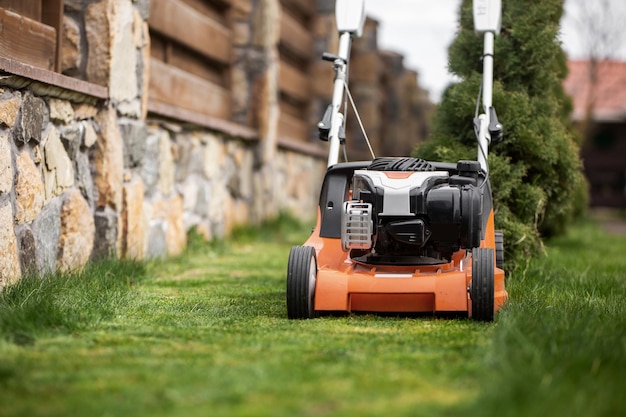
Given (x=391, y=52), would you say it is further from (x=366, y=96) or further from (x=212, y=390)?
(x=212, y=390)

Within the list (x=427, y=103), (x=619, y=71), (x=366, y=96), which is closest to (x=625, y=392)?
(x=366, y=96)

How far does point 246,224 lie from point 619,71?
727 inches

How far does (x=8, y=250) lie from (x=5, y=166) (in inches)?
14.6

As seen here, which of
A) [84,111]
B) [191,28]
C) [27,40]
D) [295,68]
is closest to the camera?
[27,40]

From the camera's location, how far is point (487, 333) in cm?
363

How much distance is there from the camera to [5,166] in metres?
4.30

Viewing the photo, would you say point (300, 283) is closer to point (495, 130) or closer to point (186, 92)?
point (495, 130)

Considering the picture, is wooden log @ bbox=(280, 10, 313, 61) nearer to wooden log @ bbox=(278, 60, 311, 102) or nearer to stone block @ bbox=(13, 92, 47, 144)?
wooden log @ bbox=(278, 60, 311, 102)

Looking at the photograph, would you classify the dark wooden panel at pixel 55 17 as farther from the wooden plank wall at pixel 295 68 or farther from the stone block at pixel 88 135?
the wooden plank wall at pixel 295 68

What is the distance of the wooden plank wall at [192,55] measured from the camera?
7.18 m

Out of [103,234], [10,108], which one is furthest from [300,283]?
[103,234]

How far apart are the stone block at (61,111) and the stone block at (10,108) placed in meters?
0.46

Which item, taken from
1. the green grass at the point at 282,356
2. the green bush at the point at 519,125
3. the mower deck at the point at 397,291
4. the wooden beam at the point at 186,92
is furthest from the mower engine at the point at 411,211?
the wooden beam at the point at 186,92

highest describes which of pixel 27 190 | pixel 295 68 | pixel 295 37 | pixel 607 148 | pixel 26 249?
pixel 295 37
